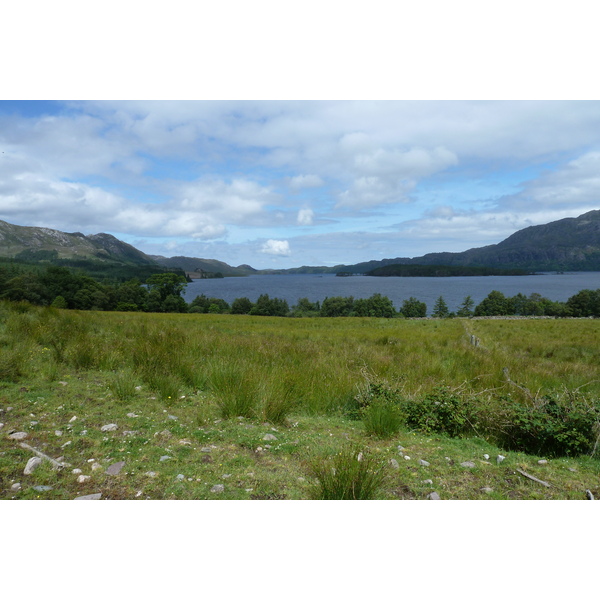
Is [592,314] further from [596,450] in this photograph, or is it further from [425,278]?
[425,278]

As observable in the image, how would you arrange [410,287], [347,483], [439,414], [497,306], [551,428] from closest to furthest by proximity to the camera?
1. [347,483]
2. [551,428]
3. [439,414]
4. [497,306]
5. [410,287]

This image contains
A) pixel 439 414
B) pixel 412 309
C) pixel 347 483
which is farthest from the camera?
pixel 412 309

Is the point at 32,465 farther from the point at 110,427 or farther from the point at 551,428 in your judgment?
the point at 551,428

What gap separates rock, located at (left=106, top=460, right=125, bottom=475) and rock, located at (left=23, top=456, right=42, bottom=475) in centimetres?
63

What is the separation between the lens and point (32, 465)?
2.86 metres

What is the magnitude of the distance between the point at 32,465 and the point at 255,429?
2149 mm

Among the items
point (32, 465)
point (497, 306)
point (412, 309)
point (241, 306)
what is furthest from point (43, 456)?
point (497, 306)

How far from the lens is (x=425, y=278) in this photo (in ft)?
520

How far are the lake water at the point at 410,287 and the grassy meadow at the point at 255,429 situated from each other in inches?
3129

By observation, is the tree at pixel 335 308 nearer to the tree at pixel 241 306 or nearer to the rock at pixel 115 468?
the tree at pixel 241 306

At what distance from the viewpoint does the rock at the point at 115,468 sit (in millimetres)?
2838

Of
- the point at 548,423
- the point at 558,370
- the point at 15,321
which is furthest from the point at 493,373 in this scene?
the point at 15,321

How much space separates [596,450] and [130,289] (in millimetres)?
64207

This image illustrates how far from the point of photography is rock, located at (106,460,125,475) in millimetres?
2838
